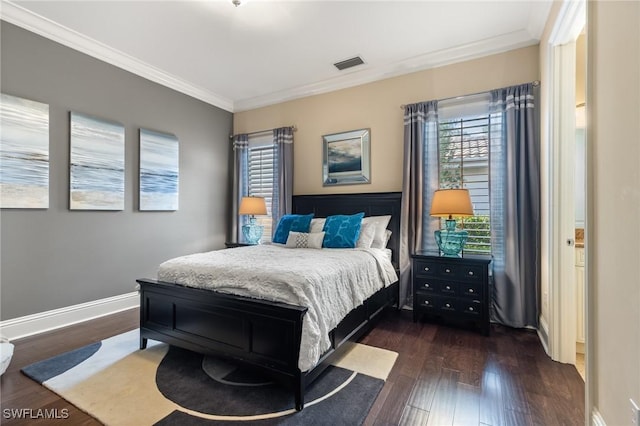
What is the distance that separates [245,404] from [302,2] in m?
3.13

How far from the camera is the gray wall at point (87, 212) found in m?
2.80

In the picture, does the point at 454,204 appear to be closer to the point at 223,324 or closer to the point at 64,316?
the point at 223,324

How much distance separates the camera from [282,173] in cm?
454

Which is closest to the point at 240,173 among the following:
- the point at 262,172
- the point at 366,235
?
the point at 262,172

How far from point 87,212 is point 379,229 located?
129 inches

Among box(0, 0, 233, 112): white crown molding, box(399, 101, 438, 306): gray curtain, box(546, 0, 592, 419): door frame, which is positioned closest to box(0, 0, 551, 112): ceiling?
box(0, 0, 233, 112): white crown molding

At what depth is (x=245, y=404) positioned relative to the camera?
1806mm

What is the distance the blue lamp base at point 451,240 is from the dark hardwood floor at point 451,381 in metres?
0.78

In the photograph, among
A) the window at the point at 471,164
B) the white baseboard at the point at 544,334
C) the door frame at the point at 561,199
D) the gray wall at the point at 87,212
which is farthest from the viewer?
the window at the point at 471,164

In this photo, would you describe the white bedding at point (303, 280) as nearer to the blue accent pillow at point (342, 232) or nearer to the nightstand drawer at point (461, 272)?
the blue accent pillow at point (342, 232)

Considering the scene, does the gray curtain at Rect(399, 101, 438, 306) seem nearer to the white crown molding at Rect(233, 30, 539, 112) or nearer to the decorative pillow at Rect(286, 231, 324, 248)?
the white crown molding at Rect(233, 30, 539, 112)

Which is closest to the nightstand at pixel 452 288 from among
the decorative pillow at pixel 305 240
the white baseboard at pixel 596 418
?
the decorative pillow at pixel 305 240

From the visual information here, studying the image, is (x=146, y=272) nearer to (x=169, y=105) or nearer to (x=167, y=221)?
(x=167, y=221)

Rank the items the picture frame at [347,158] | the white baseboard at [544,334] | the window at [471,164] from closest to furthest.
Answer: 1. the white baseboard at [544,334]
2. the window at [471,164]
3. the picture frame at [347,158]
